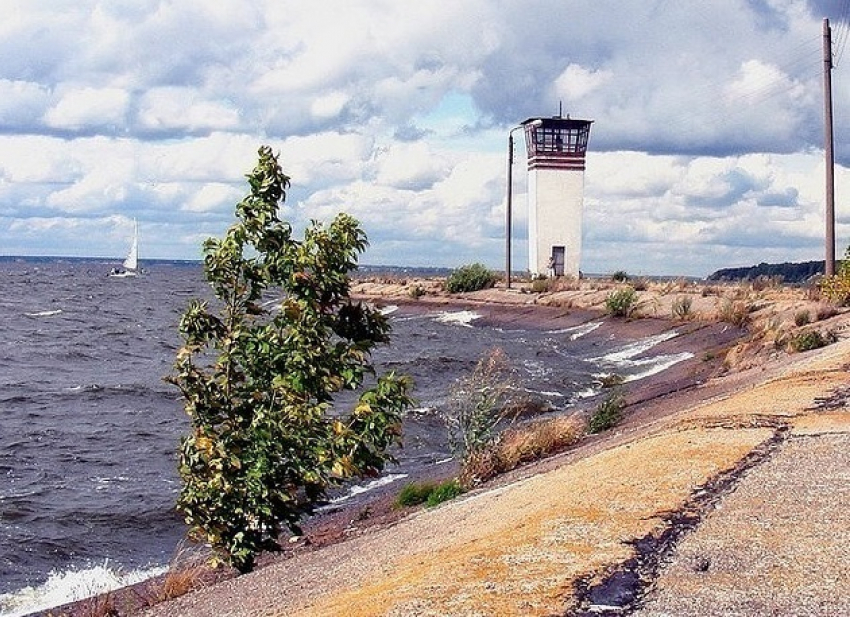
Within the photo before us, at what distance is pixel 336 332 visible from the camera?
10812 millimetres

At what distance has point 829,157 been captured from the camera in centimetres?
3506

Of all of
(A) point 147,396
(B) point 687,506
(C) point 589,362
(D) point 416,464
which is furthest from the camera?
(C) point 589,362

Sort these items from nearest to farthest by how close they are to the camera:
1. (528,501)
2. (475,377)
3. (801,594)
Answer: (801,594), (528,501), (475,377)

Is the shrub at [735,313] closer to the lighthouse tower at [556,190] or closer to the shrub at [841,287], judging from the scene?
the shrub at [841,287]

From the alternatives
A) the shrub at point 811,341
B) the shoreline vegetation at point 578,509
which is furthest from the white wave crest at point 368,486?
the shrub at point 811,341

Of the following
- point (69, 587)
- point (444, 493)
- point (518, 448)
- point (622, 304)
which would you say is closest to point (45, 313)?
point (622, 304)

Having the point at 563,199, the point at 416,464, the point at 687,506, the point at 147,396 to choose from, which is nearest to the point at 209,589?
the point at 687,506

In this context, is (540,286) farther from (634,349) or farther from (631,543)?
(631,543)

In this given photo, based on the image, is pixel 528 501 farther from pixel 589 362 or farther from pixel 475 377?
pixel 589 362

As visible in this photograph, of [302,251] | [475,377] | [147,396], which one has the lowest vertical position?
[147,396]

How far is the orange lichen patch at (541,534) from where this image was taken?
6230 millimetres

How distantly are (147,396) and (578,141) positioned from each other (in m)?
35.2

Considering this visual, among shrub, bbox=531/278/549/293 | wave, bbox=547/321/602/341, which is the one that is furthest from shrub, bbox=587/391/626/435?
shrub, bbox=531/278/549/293

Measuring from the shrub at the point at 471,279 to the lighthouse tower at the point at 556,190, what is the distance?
6.57 metres
